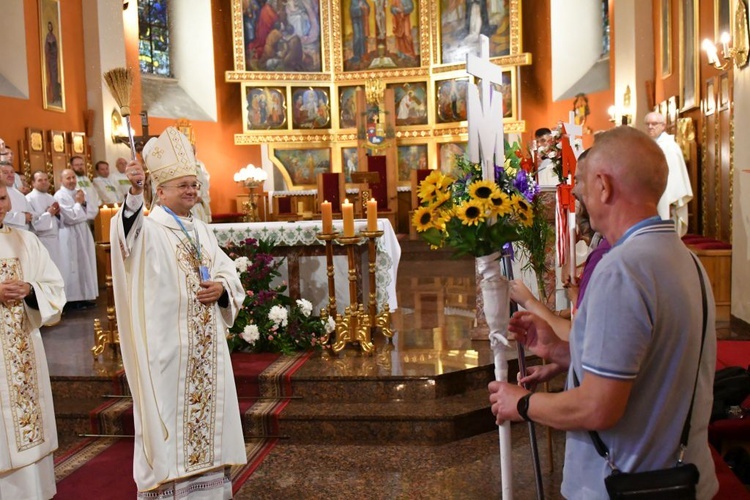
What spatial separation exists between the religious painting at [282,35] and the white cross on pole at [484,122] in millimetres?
13347

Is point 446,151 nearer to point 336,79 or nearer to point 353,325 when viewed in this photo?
point 336,79

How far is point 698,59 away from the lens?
9781 mm

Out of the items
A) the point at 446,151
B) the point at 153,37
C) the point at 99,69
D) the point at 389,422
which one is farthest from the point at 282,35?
the point at 389,422

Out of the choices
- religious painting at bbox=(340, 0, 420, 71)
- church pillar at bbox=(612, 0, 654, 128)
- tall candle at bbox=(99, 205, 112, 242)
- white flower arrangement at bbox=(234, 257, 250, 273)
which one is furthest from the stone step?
religious painting at bbox=(340, 0, 420, 71)

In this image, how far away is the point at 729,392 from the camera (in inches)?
146

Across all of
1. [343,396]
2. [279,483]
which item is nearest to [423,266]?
[343,396]

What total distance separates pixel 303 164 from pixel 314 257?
9.25m

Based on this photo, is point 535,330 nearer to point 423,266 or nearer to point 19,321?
point 19,321

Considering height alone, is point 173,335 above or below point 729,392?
above

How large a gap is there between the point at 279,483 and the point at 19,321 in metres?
1.55

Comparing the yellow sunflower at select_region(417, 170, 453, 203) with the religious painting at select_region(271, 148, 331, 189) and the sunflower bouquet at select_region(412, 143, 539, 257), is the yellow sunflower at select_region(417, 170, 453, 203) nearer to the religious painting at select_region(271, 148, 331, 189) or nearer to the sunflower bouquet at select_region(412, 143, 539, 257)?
the sunflower bouquet at select_region(412, 143, 539, 257)

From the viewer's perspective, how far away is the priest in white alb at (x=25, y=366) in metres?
3.68

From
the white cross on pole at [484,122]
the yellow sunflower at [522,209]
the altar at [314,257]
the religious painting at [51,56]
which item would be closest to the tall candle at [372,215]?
the altar at [314,257]

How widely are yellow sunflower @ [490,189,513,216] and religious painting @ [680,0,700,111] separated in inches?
322
